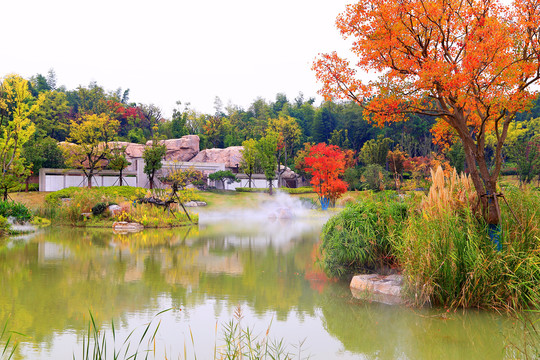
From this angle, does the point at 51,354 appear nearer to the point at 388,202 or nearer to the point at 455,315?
the point at 455,315

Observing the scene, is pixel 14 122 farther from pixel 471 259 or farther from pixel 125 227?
pixel 471 259

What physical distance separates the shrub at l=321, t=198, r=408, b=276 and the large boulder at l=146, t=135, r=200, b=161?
33314 mm

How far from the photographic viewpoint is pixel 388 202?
7789 mm

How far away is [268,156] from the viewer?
36406 millimetres

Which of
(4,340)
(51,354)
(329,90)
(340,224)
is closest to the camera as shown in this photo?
(51,354)

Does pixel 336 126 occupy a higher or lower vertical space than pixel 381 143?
higher

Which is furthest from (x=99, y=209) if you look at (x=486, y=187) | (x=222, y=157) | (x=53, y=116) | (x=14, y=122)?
(x=53, y=116)

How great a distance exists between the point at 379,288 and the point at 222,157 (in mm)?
35054

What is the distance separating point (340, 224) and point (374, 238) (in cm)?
70

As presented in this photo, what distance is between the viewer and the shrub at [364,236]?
720 cm

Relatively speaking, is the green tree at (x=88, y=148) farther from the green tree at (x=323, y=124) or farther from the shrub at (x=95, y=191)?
the green tree at (x=323, y=124)

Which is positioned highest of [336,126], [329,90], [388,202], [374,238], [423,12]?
[336,126]

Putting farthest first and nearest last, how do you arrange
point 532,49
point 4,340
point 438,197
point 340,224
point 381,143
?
point 381,143 < point 340,224 < point 532,49 < point 438,197 < point 4,340

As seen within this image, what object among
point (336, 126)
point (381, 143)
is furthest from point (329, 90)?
point (336, 126)
